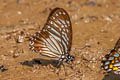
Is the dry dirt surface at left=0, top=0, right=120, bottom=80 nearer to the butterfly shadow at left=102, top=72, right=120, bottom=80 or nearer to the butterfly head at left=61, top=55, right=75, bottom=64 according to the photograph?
the butterfly shadow at left=102, top=72, right=120, bottom=80

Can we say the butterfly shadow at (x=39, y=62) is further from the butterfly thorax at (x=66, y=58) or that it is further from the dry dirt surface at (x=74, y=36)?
the butterfly thorax at (x=66, y=58)

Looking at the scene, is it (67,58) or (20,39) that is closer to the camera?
(67,58)

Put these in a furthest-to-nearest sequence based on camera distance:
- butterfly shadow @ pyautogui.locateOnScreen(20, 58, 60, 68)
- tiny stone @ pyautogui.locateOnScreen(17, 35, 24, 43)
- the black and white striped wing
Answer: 1. tiny stone @ pyautogui.locateOnScreen(17, 35, 24, 43)
2. butterfly shadow @ pyautogui.locateOnScreen(20, 58, 60, 68)
3. the black and white striped wing

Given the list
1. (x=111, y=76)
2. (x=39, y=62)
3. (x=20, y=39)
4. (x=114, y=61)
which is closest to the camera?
(x=114, y=61)

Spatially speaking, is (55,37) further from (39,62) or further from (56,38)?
(39,62)

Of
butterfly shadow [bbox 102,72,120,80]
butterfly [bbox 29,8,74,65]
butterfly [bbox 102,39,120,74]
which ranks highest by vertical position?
butterfly [bbox 29,8,74,65]

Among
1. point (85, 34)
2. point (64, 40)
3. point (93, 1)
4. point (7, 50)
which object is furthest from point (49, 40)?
point (93, 1)

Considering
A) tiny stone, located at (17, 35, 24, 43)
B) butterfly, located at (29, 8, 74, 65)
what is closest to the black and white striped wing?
butterfly, located at (29, 8, 74, 65)

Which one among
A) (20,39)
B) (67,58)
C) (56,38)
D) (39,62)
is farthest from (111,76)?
(20,39)
